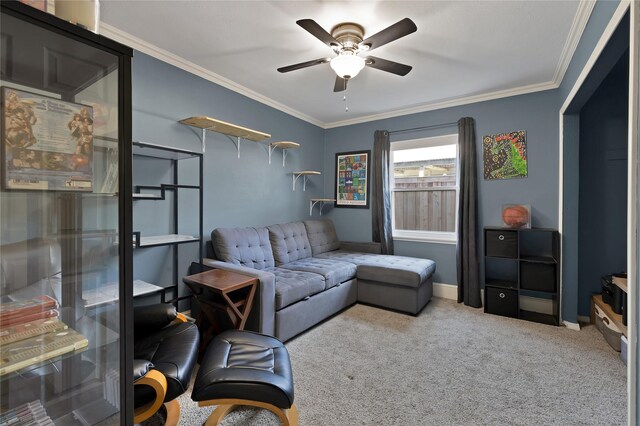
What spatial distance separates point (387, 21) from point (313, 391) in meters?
2.64

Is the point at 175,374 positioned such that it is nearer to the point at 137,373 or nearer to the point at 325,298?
the point at 137,373

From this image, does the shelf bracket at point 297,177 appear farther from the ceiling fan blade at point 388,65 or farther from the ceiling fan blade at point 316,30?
the ceiling fan blade at point 316,30

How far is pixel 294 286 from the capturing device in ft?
8.61

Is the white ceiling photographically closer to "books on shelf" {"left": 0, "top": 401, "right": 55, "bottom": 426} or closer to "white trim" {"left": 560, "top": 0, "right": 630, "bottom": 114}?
"white trim" {"left": 560, "top": 0, "right": 630, "bottom": 114}

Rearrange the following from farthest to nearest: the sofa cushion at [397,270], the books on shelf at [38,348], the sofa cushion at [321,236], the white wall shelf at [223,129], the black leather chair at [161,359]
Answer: the sofa cushion at [321,236], the sofa cushion at [397,270], the white wall shelf at [223,129], the black leather chair at [161,359], the books on shelf at [38,348]

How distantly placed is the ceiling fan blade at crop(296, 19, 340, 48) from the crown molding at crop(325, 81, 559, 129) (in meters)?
2.30

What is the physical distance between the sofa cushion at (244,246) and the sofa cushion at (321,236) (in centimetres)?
82

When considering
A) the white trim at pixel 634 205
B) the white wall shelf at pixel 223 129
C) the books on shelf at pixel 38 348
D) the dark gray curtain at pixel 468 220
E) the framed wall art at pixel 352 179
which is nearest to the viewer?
the books on shelf at pixel 38 348

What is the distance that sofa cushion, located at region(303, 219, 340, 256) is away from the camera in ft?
13.5

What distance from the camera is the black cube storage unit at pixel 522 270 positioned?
303 centimetres

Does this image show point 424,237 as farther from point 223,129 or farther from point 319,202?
point 223,129

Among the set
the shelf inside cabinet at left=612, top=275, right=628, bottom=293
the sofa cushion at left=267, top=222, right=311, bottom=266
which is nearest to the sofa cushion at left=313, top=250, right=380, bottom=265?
the sofa cushion at left=267, top=222, right=311, bottom=266

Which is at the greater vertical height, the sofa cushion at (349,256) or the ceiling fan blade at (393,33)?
the ceiling fan blade at (393,33)

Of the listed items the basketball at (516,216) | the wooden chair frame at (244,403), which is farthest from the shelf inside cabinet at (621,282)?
the wooden chair frame at (244,403)
